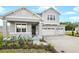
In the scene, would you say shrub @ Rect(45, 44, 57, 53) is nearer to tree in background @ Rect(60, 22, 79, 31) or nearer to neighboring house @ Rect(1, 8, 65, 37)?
neighboring house @ Rect(1, 8, 65, 37)

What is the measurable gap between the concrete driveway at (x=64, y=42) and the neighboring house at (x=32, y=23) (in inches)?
6.1

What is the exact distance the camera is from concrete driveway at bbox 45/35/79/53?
20.4 ft

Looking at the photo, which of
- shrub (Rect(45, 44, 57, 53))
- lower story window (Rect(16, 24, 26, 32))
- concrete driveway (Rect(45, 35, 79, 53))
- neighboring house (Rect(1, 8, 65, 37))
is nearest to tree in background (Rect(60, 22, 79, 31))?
neighboring house (Rect(1, 8, 65, 37))

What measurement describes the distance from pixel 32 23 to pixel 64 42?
978 mm

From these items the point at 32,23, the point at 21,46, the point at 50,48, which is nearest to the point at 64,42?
the point at 50,48

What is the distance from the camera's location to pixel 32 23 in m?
6.25

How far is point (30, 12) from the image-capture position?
6.23m

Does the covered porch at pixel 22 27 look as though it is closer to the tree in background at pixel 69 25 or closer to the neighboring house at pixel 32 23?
the neighboring house at pixel 32 23

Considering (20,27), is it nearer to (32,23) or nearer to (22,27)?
(22,27)

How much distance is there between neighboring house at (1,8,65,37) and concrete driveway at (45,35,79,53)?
154 mm

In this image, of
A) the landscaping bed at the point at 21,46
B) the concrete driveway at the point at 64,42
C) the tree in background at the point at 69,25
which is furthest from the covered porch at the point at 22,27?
the tree in background at the point at 69,25
